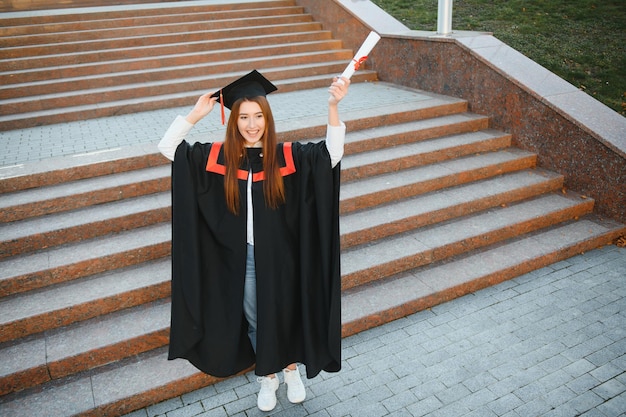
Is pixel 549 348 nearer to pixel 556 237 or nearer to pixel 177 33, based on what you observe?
pixel 556 237

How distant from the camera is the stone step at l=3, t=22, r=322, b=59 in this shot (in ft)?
30.2

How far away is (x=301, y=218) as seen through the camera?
132 inches

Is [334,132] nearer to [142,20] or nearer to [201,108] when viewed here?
[201,108]

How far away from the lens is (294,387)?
387cm

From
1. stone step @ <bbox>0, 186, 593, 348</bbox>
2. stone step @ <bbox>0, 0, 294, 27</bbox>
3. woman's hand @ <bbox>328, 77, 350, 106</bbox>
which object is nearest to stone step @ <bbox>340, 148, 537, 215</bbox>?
stone step @ <bbox>0, 186, 593, 348</bbox>

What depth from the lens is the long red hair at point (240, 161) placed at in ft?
10.4

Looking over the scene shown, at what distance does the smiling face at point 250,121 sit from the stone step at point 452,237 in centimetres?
220

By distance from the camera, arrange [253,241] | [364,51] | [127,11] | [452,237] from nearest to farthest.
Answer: [364,51] → [253,241] → [452,237] → [127,11]

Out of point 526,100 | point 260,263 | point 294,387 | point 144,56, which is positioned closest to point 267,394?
point 294,387

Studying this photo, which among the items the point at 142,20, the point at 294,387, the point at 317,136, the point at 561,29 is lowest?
the point at 294,387

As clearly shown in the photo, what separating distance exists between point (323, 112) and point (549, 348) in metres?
4.39

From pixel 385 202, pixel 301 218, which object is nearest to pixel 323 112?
pixel 385 202

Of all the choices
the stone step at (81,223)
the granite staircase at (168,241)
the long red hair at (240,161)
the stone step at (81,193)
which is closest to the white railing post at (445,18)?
the granite staircase at (168,241)

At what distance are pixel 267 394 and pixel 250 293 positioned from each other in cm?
83
